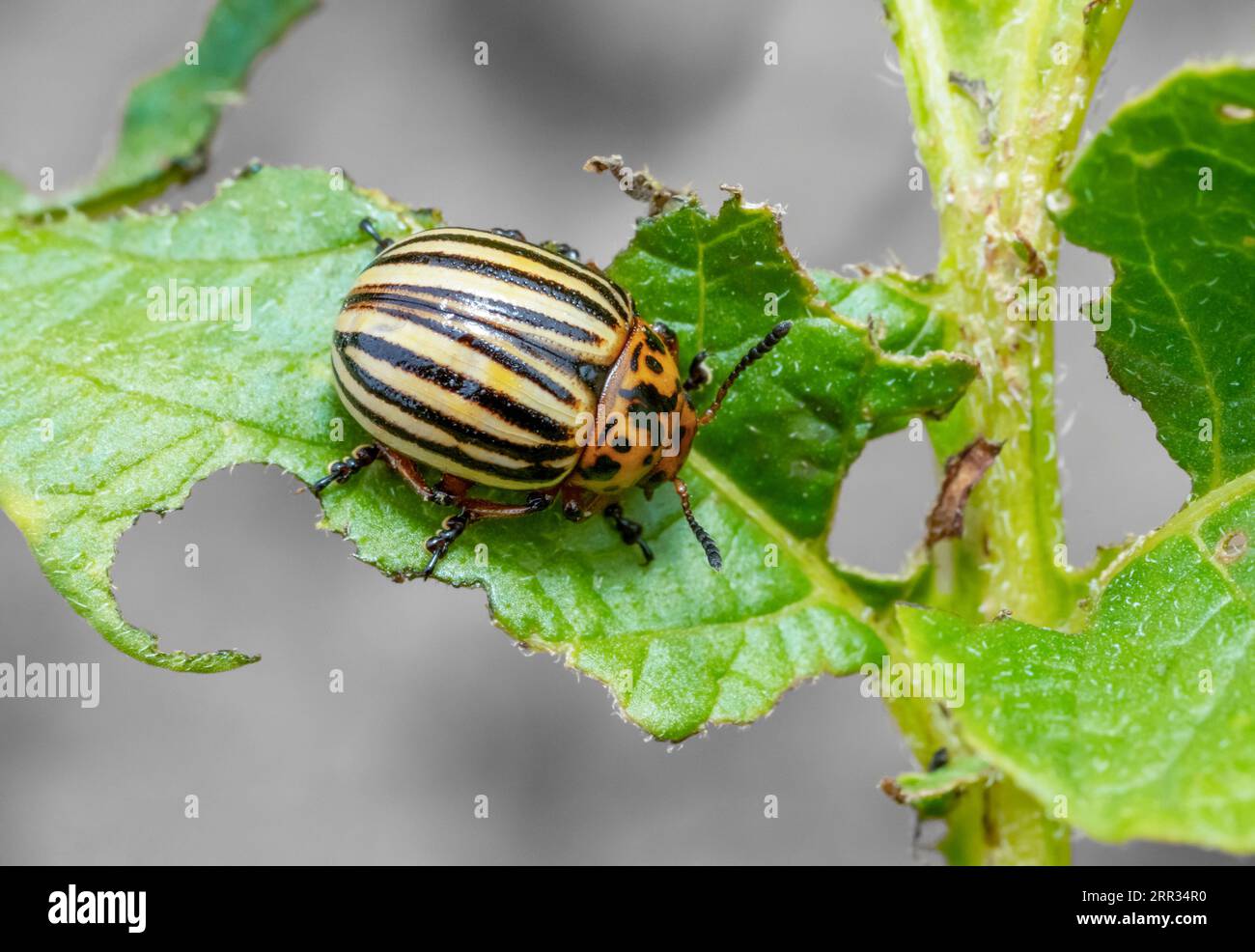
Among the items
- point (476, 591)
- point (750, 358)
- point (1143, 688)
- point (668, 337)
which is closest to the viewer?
A: point (1143, 688)

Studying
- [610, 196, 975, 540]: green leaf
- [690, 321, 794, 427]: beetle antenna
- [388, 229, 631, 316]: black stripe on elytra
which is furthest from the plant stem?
[388, 229, 631, 316]: black stripe on elytra

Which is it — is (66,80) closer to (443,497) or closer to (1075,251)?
(443,497)

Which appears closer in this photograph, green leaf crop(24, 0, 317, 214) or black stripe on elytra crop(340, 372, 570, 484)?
black stripe on elytra crop(340, 372, 570, 484)

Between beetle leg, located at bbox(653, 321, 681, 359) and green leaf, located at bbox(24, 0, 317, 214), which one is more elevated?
green leaf, located at bbox(24, 0, 317, 214)

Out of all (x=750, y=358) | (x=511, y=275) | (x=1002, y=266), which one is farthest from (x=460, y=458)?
(x=1002, y=266)

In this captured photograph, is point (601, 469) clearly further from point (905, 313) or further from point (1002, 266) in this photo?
point (1002, 266)

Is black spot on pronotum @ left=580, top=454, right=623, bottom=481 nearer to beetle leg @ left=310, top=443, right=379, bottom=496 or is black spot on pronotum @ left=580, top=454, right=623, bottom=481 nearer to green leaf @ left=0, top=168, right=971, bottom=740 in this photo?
green leaf @ left=0, top=168, right=971, bottom=740

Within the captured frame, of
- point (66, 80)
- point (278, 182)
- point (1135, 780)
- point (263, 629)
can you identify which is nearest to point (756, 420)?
point (1135, 780)

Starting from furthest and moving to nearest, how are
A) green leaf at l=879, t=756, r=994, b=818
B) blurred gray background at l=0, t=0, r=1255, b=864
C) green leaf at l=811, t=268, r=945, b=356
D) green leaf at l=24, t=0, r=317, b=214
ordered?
blurred gray background at l=0, t=0, r=1255, b=864 → green leaf at l=24, t=0, r=317, b=214 → green leaf at l=811, t=268, r=945, b=356 → green leaf at l=879, t=756, r=994, b=818
